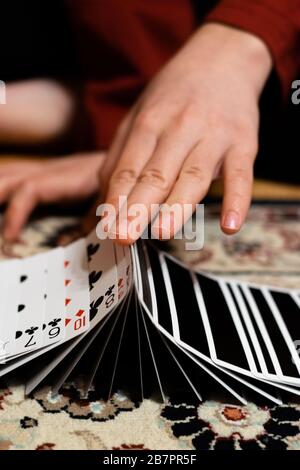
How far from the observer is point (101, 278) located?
64cm

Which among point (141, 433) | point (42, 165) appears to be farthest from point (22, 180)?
point (141, 433)

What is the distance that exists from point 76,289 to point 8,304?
0.08 m

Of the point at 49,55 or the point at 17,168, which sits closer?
the point at 17,168

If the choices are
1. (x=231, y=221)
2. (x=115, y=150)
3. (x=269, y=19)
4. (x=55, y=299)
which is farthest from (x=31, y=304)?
(x=269, y=19)

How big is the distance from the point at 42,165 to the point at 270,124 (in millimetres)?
461

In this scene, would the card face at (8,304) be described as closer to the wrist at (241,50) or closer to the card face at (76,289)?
the card face at (76,289)

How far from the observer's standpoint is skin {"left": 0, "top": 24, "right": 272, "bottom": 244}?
71cm

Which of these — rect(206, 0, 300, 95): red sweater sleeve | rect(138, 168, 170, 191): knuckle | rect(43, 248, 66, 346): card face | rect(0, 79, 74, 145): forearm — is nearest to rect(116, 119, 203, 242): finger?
rect(138, 168, 170, 191): knuckle

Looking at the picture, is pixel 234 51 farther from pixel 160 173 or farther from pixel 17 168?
pixel 17 168

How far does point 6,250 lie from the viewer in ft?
3.13

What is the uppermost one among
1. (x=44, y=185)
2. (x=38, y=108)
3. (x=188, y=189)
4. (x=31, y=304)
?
(x=38, y=108)

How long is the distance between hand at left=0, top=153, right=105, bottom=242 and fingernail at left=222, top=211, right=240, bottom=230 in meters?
0.44

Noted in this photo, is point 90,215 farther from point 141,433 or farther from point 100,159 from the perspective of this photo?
point 141,433
